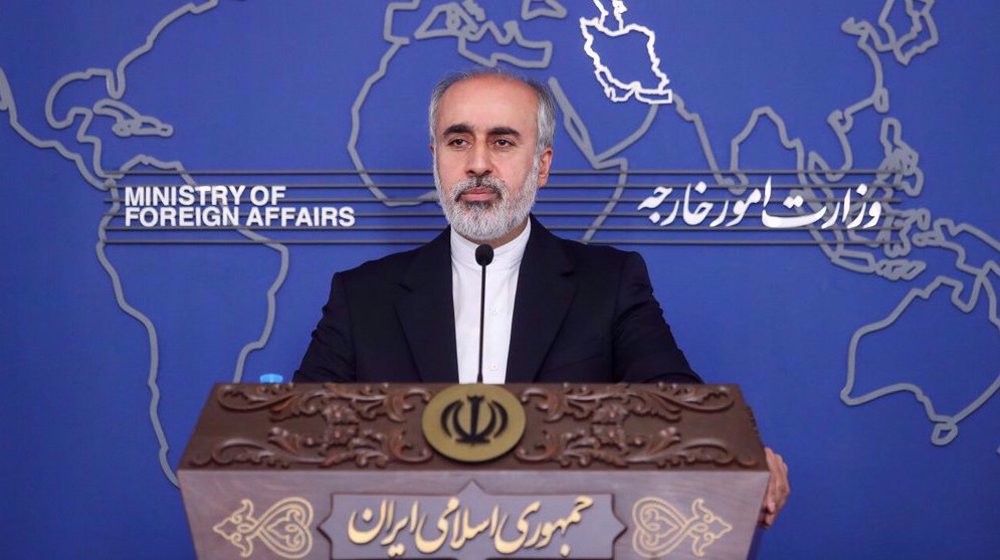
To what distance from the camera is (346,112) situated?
325 cm

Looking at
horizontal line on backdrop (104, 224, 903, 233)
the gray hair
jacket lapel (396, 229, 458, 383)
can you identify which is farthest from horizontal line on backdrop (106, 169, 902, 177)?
jacket lapel (396, 229, 458, 383)

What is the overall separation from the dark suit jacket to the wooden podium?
0.87 metres

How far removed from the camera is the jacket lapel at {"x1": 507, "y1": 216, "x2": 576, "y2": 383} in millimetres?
2666

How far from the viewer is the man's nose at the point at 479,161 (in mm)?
2818

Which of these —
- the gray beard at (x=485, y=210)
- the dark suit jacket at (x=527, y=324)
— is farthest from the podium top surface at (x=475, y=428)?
the gray beard at (x=485, y=210)

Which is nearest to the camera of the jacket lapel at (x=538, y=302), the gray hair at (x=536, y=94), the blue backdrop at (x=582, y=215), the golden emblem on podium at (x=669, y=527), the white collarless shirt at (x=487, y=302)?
the golden emblem on podium at (x=669, y=527)

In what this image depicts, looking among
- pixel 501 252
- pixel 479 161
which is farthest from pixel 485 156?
pixel 501 252

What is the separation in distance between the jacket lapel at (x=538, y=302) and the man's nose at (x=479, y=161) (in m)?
0.22

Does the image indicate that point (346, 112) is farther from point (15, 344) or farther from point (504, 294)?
point (15, 344)

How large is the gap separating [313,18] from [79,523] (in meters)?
1.48

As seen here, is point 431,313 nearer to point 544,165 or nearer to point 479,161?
point 479,161

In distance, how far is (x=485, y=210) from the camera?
283 centimetres

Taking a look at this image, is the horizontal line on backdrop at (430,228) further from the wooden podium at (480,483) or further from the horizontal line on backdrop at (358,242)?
the wooden podium at (480,483)

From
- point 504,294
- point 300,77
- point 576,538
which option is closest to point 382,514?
point 576,538
